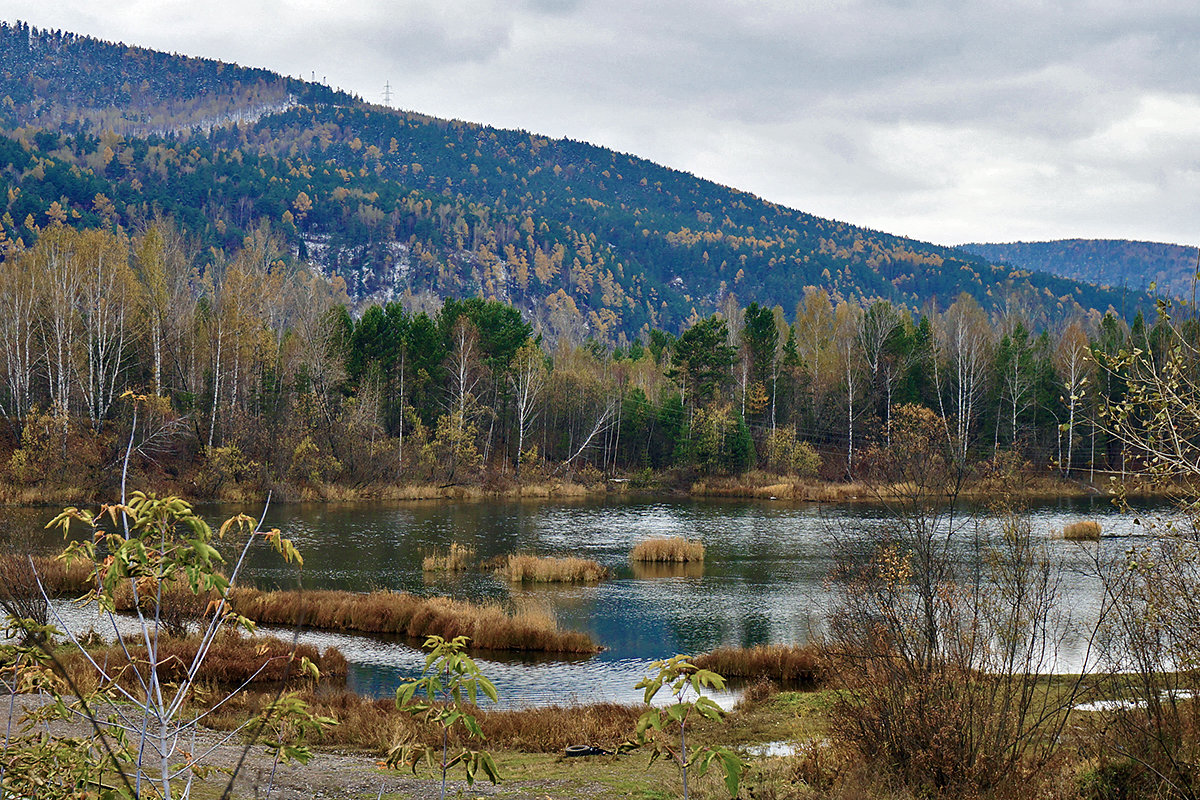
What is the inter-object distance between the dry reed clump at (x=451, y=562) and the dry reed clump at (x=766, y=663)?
519 inches

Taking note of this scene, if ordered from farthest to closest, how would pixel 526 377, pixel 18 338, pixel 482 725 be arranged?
1. pixel 526 377
2. pixel 18 338
3. pixel 482 725

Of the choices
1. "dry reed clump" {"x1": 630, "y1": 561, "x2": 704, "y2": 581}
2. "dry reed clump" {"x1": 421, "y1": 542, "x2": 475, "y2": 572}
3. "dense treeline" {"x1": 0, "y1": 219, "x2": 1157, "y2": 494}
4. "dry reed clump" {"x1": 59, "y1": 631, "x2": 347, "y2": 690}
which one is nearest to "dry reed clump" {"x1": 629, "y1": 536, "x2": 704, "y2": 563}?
"dry reed clump" {"x1": 630, "y1": 561, "x2": 704, "y2": 581}

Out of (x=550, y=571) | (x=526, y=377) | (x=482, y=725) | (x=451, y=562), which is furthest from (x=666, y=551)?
(x=526, y=377)

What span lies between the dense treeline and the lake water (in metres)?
8.24

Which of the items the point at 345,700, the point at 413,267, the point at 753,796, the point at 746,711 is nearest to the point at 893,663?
the point at 753,796

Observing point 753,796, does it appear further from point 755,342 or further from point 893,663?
point 755,342

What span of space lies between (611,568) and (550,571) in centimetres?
307

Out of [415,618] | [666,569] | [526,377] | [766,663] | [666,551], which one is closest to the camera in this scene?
[766,663]

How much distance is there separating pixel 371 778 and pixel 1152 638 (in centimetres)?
860

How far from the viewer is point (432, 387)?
69.0 m

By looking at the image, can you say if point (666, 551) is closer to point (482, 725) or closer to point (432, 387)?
point (482, 725)

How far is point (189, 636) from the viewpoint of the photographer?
18391 mm

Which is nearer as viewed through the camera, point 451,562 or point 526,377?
point 451,562

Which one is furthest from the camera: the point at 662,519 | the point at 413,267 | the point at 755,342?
the point at 413,267
